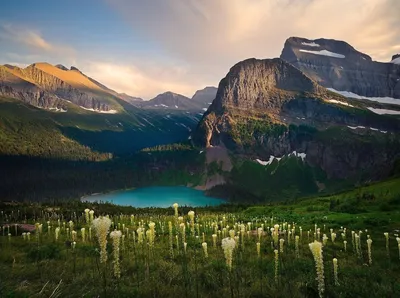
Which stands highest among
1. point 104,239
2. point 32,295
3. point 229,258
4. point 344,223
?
point 104,239

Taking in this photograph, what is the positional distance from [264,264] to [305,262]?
1888mm

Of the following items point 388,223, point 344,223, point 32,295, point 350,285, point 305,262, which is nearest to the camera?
point 32,295

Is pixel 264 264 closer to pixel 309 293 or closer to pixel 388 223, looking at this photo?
pixel 309 293

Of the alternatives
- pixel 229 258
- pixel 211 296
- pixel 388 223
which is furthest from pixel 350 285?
pixel 388 223

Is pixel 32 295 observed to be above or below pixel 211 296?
above

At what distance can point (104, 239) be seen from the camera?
21.3ft

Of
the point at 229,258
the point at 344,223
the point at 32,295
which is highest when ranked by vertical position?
the point at 229,258

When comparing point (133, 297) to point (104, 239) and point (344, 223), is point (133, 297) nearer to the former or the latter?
point (104, 239)

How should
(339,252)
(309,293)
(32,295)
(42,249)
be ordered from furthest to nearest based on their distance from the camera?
(339,252) → (42,249) → (309,293) → (32,295)

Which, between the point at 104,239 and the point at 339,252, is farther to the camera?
the point at 339,252

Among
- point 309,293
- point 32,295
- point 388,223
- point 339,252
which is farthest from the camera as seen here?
point 388,223

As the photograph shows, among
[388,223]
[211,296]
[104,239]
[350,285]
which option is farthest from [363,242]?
[104,239]

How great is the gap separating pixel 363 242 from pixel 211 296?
729 inches

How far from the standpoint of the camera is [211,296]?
869 cm
